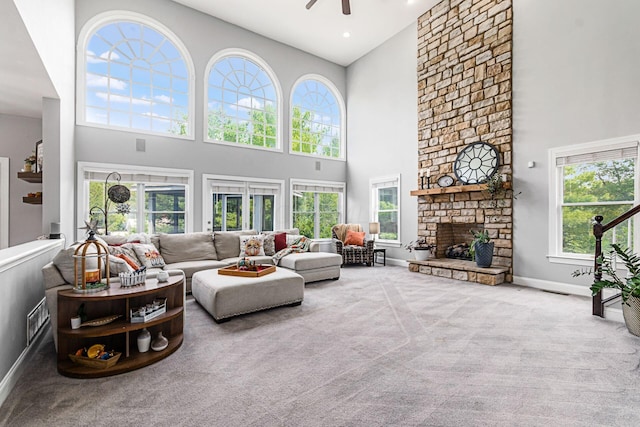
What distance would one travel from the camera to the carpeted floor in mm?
1697

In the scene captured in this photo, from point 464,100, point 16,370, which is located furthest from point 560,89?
point 16,370

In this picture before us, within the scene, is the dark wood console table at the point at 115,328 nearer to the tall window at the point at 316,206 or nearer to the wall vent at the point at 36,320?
the wall vent at the point at 36,320

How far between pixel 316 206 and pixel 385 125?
253cm

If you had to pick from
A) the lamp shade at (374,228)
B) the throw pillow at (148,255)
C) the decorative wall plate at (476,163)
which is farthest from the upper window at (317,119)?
the throw pillow at (148,255)

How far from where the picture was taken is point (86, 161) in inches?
191

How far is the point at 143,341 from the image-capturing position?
2.43 m

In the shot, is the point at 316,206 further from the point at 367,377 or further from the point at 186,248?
the point at 367,377

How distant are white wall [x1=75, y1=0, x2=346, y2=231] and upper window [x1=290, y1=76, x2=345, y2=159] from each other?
10.5 inches

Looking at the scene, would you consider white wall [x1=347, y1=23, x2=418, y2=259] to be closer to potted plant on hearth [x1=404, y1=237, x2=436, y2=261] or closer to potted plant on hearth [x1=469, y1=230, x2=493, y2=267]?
potted plant on hearth [x1=404, y1=237, x2=436, y2=261]

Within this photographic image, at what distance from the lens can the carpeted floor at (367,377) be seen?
170 centimetres

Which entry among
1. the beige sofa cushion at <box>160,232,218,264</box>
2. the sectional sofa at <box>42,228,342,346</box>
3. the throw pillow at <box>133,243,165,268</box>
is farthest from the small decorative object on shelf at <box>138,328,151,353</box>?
Answer: the beige sofa cushion at <box>160,232,218,264</box>

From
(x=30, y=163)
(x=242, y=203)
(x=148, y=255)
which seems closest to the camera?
(x=30, y=163)

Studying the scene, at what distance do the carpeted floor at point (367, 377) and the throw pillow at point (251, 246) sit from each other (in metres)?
1.88

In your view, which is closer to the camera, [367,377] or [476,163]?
[367,377]
